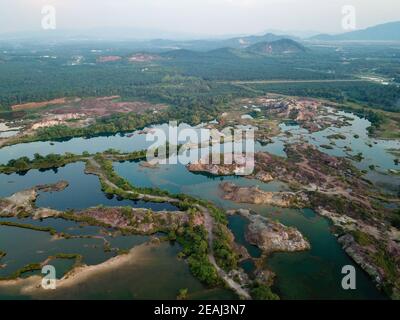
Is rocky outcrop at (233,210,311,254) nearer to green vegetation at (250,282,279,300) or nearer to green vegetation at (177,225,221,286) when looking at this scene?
green vegetation at (177,225,221,286)

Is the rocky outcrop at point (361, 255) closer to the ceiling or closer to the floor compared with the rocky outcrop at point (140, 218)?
closer to the floor

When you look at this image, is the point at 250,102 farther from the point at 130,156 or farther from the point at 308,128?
the point at 130,156

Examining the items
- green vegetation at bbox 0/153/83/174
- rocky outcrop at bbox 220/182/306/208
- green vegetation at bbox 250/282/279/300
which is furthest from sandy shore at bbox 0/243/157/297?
green vegetation at bbox 0/153/83/174

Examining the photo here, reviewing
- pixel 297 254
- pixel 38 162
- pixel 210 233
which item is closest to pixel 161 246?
pixel 210 233

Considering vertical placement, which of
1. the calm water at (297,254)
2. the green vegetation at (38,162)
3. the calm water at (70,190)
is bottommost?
the calm water at (297,254)

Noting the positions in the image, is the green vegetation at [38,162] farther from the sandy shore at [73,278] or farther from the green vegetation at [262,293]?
the green vegetation at [262,293]

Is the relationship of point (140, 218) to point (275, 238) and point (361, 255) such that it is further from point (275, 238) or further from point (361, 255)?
point (361, 255)
